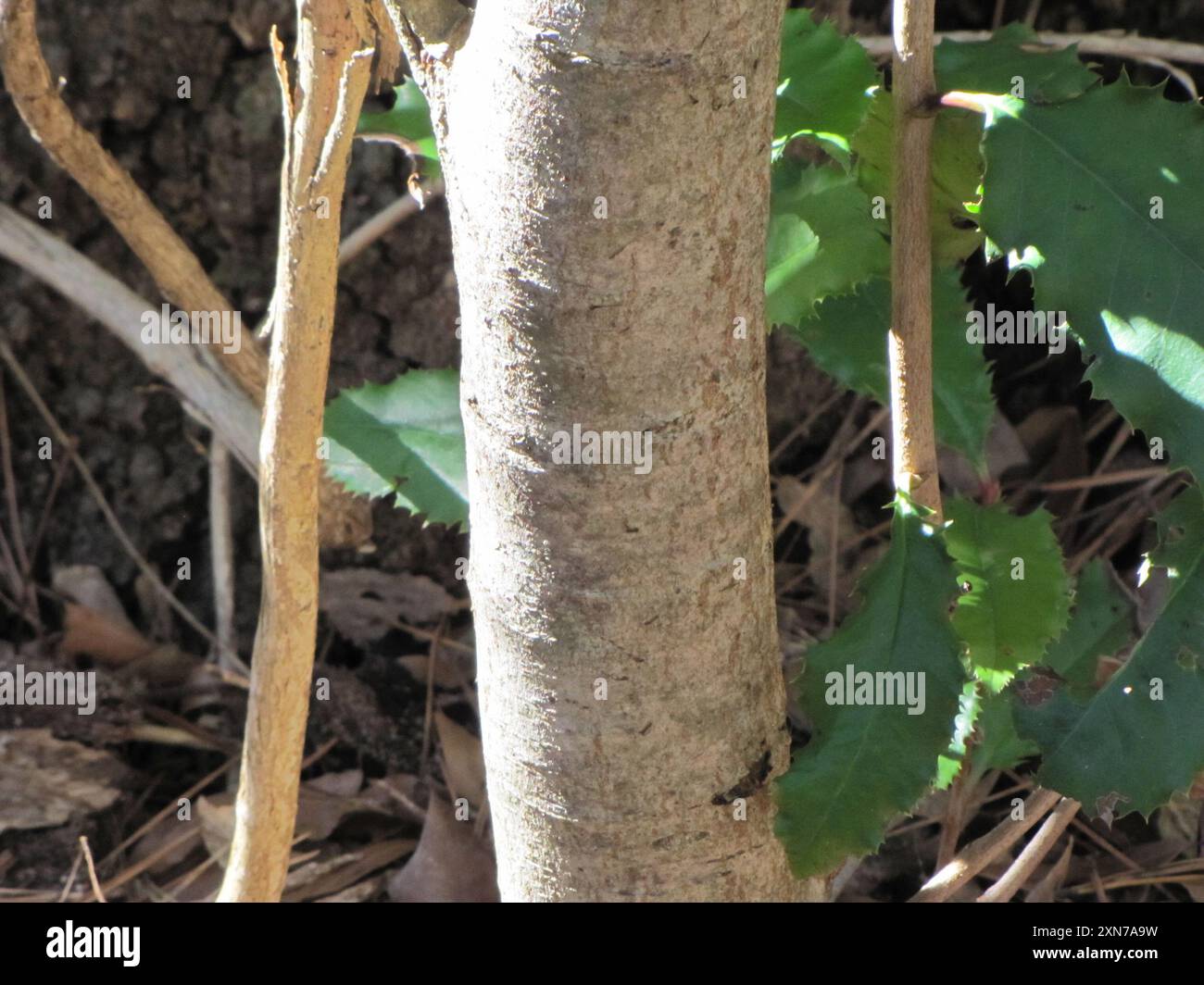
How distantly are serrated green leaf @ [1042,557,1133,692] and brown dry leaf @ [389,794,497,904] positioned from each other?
78cm

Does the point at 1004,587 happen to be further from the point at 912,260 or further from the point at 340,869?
the point at 340,869

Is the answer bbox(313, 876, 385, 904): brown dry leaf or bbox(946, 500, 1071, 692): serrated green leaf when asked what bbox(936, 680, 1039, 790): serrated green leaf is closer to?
bbox(946, 500, 1071, 692): serrated green leaf

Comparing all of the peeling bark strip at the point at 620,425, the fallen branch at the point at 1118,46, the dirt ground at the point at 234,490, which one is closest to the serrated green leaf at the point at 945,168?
the peeling bark strip at the point at 620,425

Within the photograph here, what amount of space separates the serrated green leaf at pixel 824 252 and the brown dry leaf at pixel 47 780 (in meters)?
1.18

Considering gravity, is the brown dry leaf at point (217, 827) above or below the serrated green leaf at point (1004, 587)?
below

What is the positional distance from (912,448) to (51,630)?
4.79 ft

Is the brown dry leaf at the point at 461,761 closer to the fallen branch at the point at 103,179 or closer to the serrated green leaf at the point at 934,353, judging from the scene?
the fallen branch at the point at 103,179

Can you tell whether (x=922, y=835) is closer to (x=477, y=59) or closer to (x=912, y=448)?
(x=912, y=448)

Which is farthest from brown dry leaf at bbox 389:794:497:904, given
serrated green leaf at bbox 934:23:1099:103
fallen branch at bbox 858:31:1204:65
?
fallen branch at bbox 858:31:1204:65

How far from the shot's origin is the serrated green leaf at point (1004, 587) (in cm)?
117

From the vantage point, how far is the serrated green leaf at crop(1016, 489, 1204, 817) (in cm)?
100

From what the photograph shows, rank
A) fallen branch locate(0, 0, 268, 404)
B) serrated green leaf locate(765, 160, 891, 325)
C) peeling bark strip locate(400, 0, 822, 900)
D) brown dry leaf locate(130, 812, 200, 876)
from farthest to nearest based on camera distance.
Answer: brown dry leaf locate(130, 812, 200, 876) → fallen branch locate(0, 0, 268, 404) → serrated green leaf locate(765, 160, 891, 325) → peeling bark strip locate(400, 0, 822, 900)

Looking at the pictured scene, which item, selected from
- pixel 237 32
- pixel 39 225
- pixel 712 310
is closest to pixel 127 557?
pixel 39 225

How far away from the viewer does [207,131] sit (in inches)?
70.8
